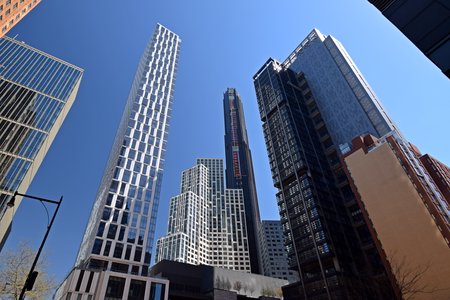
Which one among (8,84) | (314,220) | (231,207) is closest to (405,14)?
(314,220)

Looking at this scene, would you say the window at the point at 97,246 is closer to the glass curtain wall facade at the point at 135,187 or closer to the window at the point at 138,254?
the glass curtain wall facade at the point at 135,187

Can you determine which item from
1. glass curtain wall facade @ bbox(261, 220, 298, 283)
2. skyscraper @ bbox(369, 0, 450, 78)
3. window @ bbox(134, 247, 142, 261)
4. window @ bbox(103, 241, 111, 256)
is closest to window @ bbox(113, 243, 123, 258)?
window @ bbox(103, 241, 111, 256)

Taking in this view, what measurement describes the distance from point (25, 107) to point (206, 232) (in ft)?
392

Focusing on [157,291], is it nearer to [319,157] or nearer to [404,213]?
[404,213]

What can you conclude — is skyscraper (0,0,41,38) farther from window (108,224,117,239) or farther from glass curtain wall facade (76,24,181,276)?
window (108,224,117,239)

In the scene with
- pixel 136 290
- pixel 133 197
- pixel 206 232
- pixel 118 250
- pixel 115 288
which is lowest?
pixel 136 290

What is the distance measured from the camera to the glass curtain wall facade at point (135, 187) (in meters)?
73.5

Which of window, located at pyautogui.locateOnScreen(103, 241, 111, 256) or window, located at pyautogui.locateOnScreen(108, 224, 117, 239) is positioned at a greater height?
window, located at pyautogui.locateOnScreen(108, 224, 117, 239)

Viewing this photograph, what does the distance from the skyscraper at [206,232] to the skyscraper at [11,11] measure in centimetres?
12041

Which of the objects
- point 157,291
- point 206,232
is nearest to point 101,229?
point 157,291

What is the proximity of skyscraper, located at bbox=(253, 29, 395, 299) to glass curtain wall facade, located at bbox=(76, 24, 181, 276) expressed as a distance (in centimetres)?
4126

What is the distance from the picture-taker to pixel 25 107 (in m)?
96.6

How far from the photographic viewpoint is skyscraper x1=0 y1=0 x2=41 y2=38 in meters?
67.2

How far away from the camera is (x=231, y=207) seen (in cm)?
19362
